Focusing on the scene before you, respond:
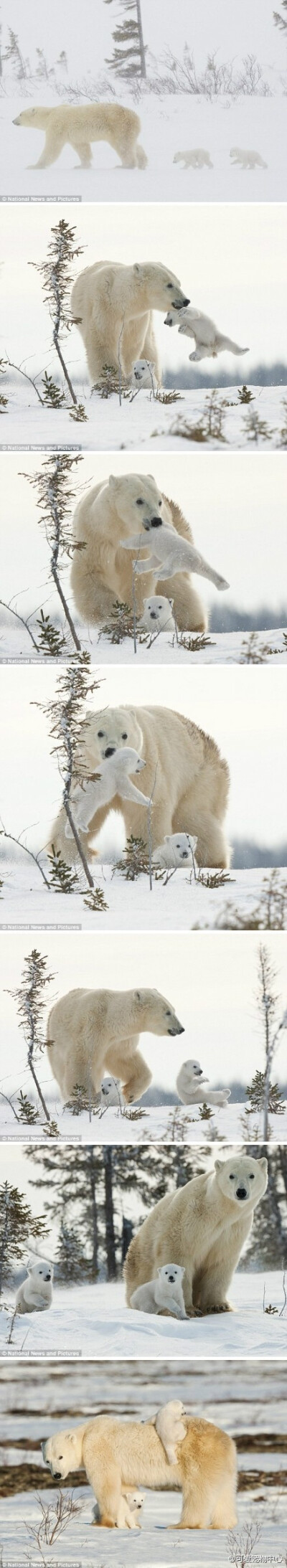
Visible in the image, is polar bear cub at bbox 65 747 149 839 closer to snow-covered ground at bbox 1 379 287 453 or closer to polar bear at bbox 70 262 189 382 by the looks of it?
snow-covered ground at bbox 1 379 287 453

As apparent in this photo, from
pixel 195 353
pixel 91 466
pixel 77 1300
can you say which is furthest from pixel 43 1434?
pixel 195 353

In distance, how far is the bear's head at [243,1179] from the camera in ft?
19.7

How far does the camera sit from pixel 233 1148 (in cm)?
650

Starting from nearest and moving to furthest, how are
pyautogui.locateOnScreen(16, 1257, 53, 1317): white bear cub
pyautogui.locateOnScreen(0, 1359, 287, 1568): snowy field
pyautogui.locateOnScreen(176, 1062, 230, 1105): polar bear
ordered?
pyautogui.locateOnScreen(0, 1359, 287, 1568): snowy field
pyautogui.locateOnScreen(16, 1257, 53, 1317): white bear cub
pyautogui.locateOnScreen(176, 1062, 230, 1105): polar bear

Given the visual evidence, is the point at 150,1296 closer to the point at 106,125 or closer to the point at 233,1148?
the point at 233,1148

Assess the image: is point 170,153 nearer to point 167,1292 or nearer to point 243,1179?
point 243,1179

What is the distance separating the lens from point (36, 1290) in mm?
6312

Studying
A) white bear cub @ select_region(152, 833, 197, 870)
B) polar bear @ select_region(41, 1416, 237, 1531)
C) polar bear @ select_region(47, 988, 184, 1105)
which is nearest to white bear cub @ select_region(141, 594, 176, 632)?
white bear cub @ select_region(152, 833, 197, 870)

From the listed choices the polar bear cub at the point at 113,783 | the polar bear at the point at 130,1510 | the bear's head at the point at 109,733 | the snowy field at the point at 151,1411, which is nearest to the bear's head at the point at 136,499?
the bear's head at the point at 109,733

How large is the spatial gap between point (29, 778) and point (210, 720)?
0.81 m

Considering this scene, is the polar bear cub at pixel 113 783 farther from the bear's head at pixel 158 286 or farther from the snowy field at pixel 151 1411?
the snowy field at pixel 151 1411

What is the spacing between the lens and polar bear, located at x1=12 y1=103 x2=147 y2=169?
6926 millimetres

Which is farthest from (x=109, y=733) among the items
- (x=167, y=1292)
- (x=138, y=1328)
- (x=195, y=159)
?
(x=195, y=159)

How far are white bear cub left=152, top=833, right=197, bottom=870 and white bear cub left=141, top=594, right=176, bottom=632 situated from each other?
882mm
